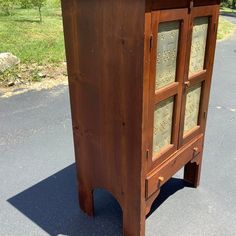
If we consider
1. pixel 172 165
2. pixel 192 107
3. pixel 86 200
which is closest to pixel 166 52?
pixel 192 107

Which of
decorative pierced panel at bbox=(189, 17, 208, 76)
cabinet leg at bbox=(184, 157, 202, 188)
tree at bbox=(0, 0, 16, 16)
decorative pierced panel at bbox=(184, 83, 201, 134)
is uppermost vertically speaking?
decorative pierced panel at bbox=(189, 17, 208, 76)

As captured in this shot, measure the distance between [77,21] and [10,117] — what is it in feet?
9.59

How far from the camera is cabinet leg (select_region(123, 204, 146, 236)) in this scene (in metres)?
2.21

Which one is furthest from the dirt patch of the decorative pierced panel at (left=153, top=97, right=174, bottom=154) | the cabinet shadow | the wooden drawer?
the decorative pierced panel at (left=153, top=97, right=174, bottom=154)

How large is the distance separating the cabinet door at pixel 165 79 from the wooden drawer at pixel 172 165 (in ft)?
0.22

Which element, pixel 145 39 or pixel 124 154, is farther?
pixel 124 154

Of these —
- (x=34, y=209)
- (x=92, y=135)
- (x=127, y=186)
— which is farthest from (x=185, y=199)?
(x=34, y=209)

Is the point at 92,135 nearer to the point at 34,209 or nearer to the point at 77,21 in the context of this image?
the point at 77,21

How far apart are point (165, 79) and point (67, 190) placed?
161 cm

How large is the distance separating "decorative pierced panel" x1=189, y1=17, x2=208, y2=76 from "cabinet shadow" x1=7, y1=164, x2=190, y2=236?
129cm

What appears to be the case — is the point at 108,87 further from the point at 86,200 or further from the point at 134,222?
the point at 86,200

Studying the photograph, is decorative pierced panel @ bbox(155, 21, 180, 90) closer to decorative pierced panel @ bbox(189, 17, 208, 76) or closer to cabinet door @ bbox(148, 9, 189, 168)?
cabinet door @ bbox(148, 9, 189, 168)

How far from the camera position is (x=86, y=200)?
2.66 metres

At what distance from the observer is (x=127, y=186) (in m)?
2.20
